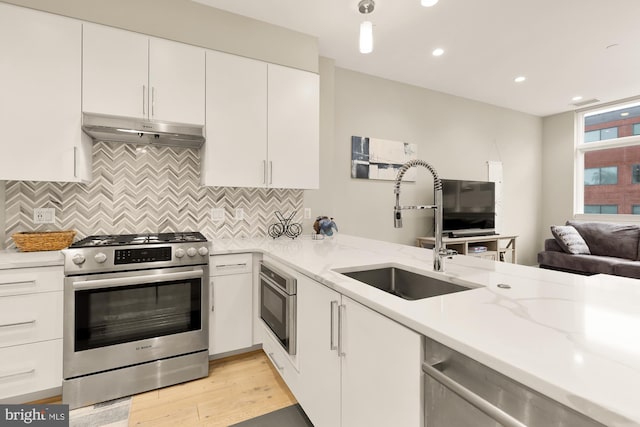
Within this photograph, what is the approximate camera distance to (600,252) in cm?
447

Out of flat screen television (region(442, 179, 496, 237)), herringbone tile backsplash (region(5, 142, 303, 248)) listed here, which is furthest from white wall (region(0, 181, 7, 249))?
flat screen television (region(442, 179, 496, 237))

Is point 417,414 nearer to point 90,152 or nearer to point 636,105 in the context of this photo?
point 90,152

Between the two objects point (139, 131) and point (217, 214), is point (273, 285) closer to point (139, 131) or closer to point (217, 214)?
point (217, 214)

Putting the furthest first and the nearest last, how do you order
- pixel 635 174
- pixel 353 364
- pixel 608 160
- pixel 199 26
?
pixel 608 160 → pixel 635 174 → pixel 199 26 → pixel 353 364

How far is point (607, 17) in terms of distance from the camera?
2.71 m

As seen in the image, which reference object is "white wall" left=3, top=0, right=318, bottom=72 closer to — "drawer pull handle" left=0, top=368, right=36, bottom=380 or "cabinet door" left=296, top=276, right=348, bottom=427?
"cabinet door" left=296, top=276, right=348, bottom=427

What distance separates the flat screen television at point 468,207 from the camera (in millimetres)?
4383

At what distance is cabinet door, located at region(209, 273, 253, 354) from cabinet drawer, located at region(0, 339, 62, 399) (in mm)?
898

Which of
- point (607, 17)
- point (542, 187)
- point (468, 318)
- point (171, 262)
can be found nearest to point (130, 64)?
point (171, 262)

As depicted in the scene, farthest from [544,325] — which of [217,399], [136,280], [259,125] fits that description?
[259,125]

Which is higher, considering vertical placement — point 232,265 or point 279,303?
point 232,265

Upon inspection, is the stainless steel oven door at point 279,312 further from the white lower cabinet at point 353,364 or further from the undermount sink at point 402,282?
the undermount sink at point 402,282

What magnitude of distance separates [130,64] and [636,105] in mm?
7016

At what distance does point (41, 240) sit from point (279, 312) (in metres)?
1.66
